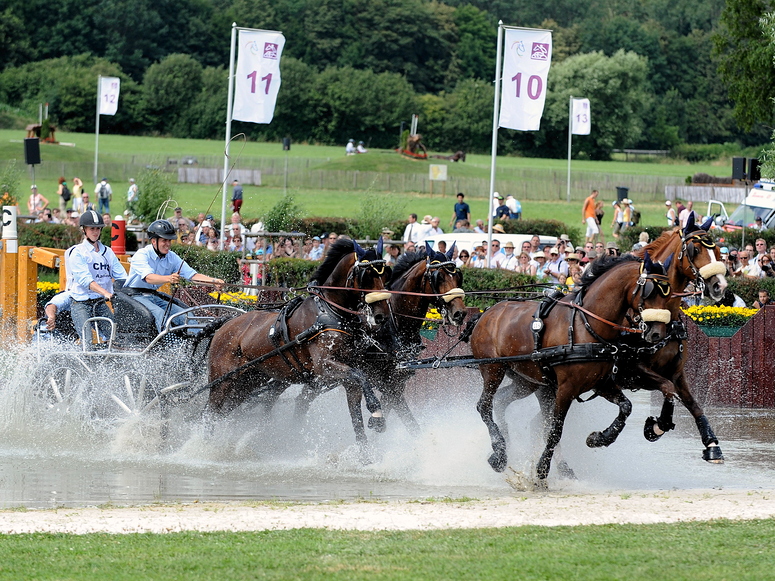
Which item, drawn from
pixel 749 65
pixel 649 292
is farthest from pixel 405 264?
pixel 749 65

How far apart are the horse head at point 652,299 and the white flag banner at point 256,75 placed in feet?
47.1

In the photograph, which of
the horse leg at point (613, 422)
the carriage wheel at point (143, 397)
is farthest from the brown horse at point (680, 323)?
the carriage wheel at point (143, 397)

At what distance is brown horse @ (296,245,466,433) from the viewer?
33.2 feet

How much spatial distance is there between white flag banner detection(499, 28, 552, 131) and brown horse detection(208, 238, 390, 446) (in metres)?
10.4

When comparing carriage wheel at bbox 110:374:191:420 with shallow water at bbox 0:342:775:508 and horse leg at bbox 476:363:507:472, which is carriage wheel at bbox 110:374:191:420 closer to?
shallow water at bbox 0:342:775:508

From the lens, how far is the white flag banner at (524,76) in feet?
66.3

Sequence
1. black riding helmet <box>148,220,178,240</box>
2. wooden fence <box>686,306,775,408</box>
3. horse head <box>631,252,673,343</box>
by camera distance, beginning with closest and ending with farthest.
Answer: horse head <box>631,252,673,343</box> → black riding helmet <box>148,220,178,240</box> → wooden fence <box>686,306,775,408</box>

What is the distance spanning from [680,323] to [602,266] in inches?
30.6

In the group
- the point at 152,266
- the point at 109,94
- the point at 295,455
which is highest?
the point at 109,94

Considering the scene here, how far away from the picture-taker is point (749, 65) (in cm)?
3075

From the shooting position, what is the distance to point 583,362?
919 centimetres

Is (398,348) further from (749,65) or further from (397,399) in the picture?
(749,65)

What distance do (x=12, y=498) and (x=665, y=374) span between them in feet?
16.9

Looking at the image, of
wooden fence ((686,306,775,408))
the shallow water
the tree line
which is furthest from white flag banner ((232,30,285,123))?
the tree line
